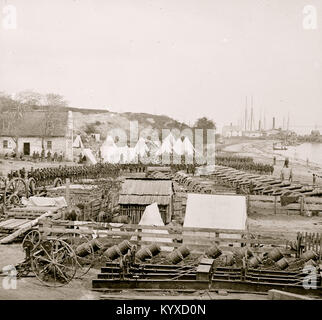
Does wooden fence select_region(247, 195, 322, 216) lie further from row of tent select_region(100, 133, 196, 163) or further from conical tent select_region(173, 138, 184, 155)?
conical tent select_region(173, 138, 184, 155)

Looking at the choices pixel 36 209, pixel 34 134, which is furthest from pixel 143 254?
pixel 34 134

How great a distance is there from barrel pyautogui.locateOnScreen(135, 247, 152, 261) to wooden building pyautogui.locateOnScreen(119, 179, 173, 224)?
19.8 feet

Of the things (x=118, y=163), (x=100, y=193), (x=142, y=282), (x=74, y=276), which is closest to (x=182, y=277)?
(x=142, y=282)

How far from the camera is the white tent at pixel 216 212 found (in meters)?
15.9

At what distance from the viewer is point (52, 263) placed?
12008 mm

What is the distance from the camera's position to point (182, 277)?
1191cm

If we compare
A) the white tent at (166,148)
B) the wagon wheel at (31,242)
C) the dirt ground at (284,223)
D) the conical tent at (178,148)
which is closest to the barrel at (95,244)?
the wagon wheel at (31,242)

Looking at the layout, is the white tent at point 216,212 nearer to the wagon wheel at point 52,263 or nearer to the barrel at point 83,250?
the barrel at point 83,250

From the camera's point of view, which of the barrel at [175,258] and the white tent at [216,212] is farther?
the white tent at [216,212]

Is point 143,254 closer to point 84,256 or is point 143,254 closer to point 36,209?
point 84,256

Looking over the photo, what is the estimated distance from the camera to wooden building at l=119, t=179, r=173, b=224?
1895 cm

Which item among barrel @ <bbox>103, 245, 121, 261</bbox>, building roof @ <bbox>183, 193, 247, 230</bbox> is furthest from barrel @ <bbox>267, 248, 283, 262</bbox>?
barrel @ <bbox>103, 245, 121, 261</bbox>
